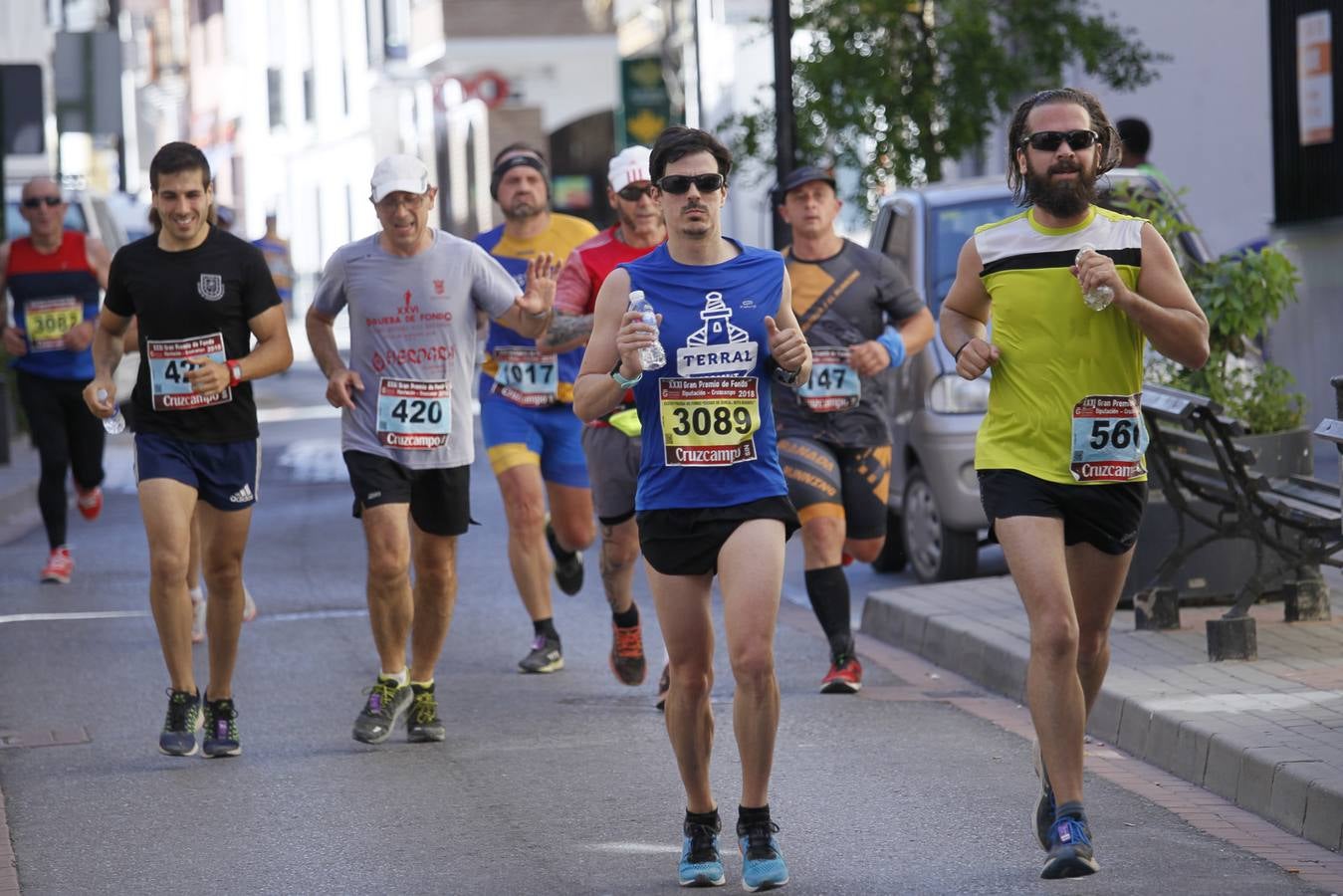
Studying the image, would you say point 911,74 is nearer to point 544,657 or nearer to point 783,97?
point 783,97

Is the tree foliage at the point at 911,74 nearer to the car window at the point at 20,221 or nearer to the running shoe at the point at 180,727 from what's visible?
→ the car window at the point at 20,221

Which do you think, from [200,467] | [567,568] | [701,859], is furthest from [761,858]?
[567,568]

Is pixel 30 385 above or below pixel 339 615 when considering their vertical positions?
above

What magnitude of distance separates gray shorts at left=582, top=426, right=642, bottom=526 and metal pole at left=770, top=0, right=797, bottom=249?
5120mm

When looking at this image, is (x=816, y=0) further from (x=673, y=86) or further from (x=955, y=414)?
(x=673, y=86)

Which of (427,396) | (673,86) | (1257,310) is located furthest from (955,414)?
(673,86)

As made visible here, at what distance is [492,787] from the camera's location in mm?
7578

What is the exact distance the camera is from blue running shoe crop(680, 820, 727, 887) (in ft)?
20.1

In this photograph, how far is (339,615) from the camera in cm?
1191

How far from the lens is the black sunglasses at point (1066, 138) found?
20.2ft

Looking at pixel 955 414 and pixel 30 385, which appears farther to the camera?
pixel 30 385

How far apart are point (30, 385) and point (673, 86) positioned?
2514 cm

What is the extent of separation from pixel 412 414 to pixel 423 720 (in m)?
1.07

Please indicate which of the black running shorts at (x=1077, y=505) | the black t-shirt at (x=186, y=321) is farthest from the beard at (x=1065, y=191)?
the black t-shirt at (x=186, y=321)
